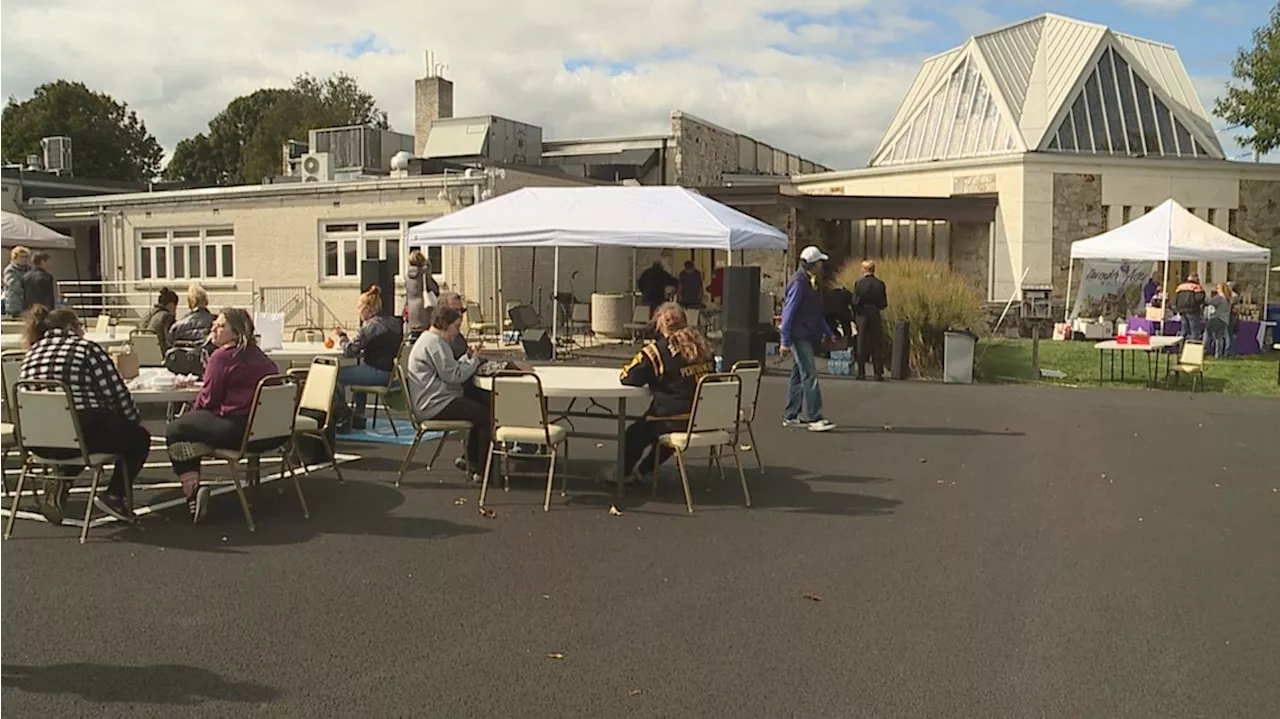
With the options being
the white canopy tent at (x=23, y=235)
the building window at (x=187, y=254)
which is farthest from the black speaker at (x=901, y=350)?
the building window at (x=187, y=254)

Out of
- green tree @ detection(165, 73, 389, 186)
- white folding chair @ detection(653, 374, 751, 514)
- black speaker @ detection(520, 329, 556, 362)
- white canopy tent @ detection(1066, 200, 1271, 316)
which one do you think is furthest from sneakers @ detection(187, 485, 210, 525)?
green tree @ detection(165, 73, 389, 186)

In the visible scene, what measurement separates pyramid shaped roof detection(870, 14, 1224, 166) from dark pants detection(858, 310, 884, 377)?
11.7 metres

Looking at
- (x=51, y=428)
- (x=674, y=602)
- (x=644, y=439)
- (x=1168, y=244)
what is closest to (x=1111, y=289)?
(x=1168, y=244)

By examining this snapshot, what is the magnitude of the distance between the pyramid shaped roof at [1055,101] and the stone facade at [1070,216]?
3.85 ft

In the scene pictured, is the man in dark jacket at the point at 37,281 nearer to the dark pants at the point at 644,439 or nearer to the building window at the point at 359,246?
the dark pants at the point at 644,439

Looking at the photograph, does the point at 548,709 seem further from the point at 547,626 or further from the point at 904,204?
the point at 904,204

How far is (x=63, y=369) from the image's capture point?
20.1 ft

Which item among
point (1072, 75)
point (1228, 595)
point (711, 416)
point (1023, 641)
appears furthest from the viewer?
point (1072, 75)

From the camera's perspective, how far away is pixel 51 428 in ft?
19.7

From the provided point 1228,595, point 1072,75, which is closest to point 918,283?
point 1228,595

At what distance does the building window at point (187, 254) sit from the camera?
78.9 feet

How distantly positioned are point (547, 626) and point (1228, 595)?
332cm

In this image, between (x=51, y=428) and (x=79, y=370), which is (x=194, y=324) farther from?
(x=51, y=428)

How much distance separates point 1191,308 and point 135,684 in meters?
17.9
